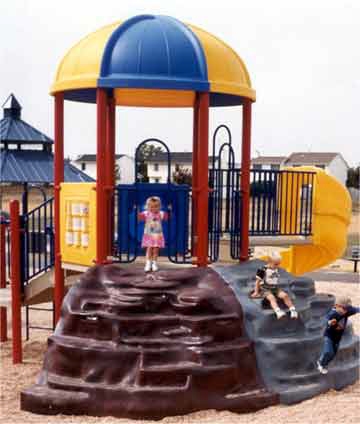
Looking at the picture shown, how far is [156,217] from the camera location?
8758 mm

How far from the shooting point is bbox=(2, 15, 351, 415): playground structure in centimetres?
865

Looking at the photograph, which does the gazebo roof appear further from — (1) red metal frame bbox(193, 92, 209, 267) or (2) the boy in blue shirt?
(2) the boy in blue shirt

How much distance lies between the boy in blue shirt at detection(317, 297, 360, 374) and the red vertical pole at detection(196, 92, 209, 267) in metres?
1.75

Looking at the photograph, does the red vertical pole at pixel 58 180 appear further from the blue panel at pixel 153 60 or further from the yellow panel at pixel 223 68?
the yellow panel at pixel 223 68

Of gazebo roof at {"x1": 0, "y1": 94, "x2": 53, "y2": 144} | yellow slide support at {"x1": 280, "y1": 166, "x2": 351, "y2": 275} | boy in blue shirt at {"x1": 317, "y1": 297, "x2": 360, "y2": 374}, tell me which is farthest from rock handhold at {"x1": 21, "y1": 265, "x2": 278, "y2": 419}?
gazebo roof at {"x1": 0, "y1": 94, "x2": 53, "y2": 144}

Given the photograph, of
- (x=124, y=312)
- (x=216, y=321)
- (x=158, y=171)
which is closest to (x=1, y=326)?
(x=124, y=312)

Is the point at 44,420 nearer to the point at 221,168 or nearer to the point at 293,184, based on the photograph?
the point at 221,168

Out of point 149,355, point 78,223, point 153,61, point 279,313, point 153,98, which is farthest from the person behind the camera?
point 153,98

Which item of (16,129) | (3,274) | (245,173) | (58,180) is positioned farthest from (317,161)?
(58,180)

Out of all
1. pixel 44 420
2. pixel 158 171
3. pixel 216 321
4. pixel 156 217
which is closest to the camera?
pixel 44 420

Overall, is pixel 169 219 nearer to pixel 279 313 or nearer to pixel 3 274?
pixel 279 313

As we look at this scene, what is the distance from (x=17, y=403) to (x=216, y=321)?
98.1 inches

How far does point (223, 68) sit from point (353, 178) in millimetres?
59484

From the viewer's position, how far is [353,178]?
6612 centimetres
